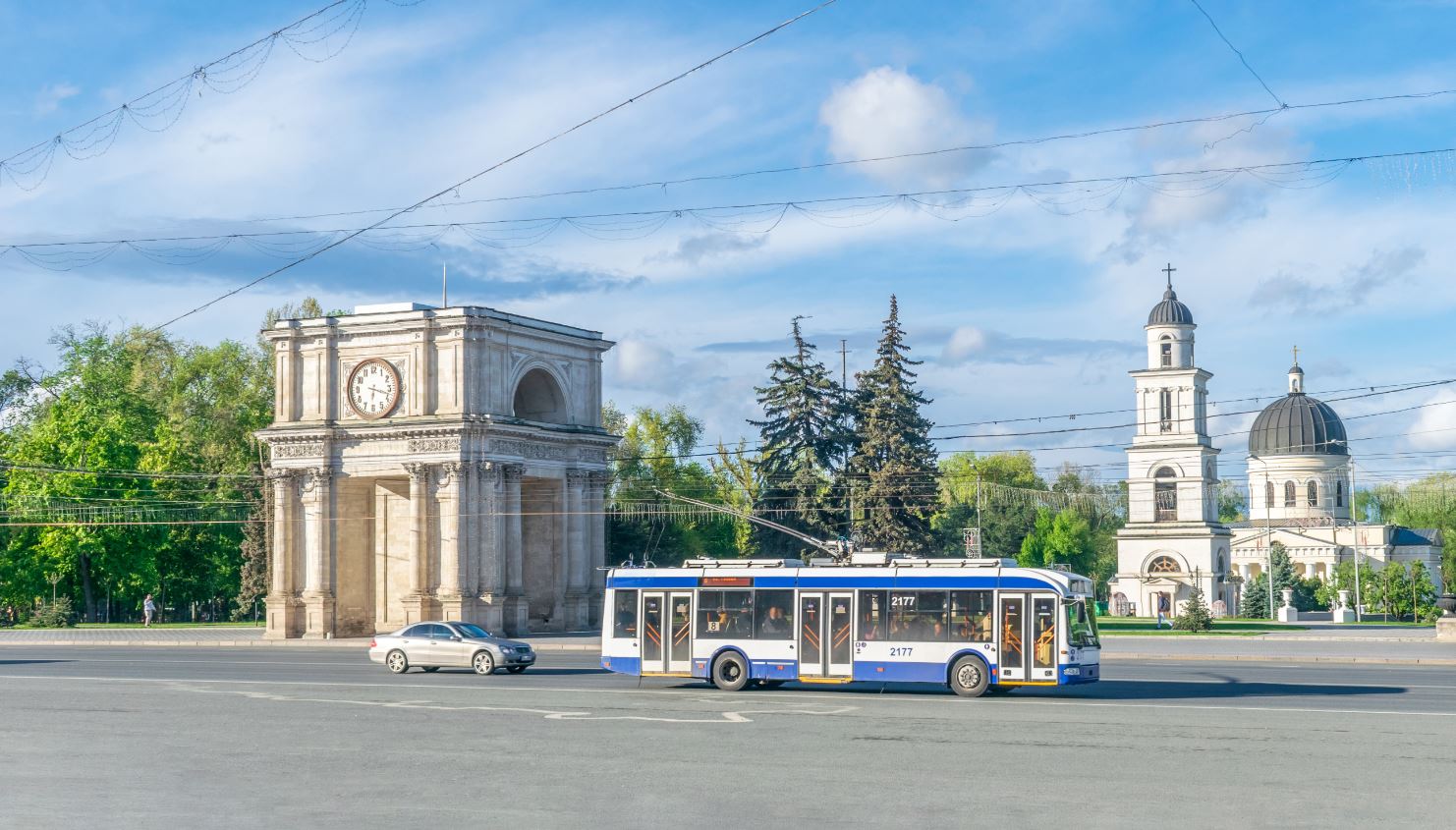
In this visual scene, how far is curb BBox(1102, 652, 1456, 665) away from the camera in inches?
1629

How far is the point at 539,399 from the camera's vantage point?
62844 millimetres

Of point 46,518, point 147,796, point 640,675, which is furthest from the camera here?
point 46,518

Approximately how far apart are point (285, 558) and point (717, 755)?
43.7 metres

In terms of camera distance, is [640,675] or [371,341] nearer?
[640,675]

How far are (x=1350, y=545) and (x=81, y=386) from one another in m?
92.3

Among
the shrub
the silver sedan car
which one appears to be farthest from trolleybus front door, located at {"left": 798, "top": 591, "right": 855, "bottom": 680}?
the shrub

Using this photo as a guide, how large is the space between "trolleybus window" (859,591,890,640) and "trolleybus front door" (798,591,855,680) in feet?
0.73

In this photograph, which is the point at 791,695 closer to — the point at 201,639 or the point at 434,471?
the point at 434,471

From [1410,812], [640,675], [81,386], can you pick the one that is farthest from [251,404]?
[1410,812]

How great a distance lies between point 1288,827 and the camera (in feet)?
45.3

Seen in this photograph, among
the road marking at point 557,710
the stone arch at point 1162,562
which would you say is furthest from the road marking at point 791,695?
the stone arch at point 1162,562

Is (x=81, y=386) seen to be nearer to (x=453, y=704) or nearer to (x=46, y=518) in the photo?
(x=46, y=518)

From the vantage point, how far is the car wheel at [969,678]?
28266mm

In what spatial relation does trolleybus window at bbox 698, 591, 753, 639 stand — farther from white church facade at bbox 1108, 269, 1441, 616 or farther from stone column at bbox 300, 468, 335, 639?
white church facade at bbox 1108, 269, 1441, 616
